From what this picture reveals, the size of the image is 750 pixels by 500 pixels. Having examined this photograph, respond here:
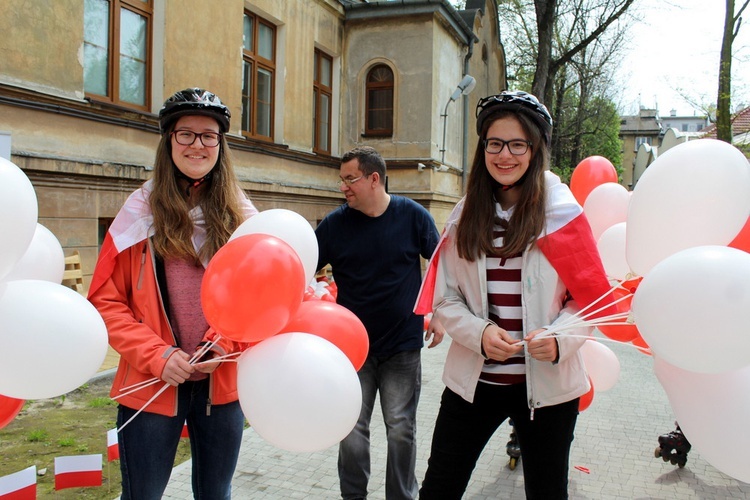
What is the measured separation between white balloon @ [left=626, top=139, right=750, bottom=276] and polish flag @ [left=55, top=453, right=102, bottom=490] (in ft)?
9.15

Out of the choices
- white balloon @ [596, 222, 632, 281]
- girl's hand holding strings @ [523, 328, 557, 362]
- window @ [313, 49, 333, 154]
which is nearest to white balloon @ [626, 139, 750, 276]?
girl's hand holding strings @ [523, 328, 557, 362]

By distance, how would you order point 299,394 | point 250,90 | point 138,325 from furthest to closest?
1. point 250,90
2. point 138,325
3. point 299,394

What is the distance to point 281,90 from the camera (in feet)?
39.7

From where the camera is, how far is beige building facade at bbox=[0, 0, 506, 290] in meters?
7.01

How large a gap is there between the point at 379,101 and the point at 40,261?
43.1 feet

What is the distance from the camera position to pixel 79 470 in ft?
10.2

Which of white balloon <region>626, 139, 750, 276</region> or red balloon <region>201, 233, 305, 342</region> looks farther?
white balloon <region>626, 139, 750, 276</region>

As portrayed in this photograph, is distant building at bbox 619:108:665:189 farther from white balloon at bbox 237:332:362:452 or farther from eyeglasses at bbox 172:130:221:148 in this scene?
white balloon at bbox 237:332:362:452

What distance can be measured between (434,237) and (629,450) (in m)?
2.32

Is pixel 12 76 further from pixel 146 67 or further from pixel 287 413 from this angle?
pixel 287 413

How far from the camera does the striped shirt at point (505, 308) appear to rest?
2.26m

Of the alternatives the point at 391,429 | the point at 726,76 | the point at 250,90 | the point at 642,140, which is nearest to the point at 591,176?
the point at 391,429

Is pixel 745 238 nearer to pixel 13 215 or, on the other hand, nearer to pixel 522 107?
pixel 522 107

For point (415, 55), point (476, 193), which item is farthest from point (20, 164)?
point (415, 55)
